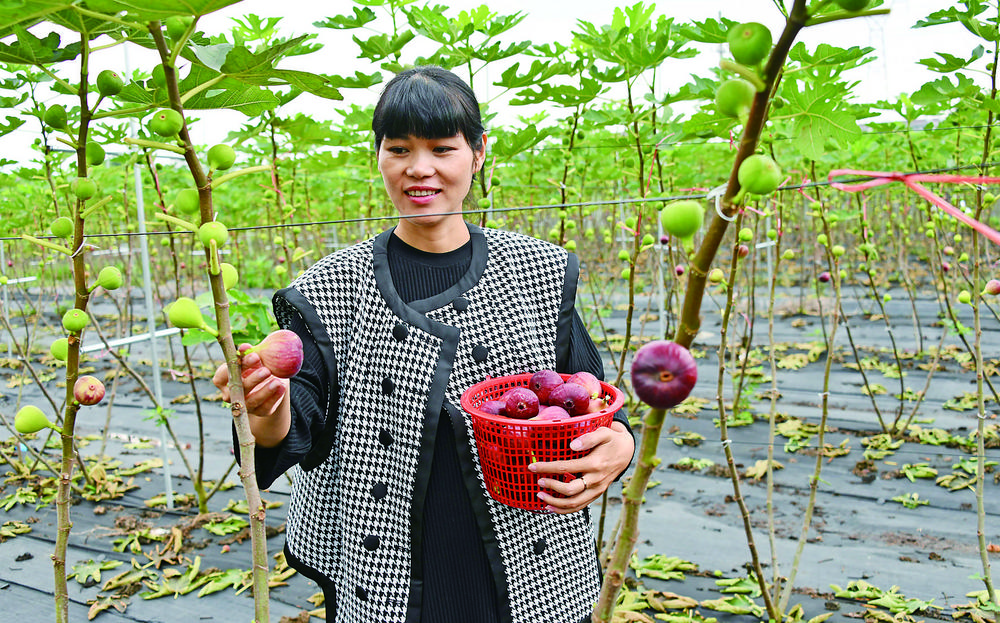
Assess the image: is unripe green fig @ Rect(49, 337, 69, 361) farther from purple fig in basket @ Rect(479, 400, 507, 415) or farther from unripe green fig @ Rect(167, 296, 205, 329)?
purple fig in basket @ Rect(479, 400, 507, 415)

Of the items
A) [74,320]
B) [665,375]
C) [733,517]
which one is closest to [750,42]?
[665,375]

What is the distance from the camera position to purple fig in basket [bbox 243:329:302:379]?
2.69 ft

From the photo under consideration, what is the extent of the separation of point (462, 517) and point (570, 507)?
337 millimetres

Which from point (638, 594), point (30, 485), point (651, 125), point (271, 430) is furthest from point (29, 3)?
point (30, 485)

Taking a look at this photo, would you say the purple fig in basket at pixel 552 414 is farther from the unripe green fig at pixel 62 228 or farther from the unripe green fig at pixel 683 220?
the unripe green fig at pixel 62 228

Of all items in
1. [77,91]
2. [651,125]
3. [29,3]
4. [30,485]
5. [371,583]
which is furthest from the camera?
[30,485]

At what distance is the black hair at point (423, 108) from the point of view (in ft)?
4.43

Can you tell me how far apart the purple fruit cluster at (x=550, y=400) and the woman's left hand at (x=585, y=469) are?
0.17 feet

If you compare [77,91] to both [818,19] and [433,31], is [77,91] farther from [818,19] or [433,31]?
[433,31]

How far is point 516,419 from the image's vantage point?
1.12 meters

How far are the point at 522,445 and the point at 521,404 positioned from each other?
65 mm

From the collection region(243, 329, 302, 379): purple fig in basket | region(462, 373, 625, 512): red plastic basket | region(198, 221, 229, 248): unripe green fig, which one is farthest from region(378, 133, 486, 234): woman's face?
region(198, 221, 229, 248): unripe green fig

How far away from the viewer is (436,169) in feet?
4.52

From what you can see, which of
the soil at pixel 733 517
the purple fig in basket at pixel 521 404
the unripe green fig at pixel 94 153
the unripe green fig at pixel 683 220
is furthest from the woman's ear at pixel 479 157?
the soil at pixel 733 517
